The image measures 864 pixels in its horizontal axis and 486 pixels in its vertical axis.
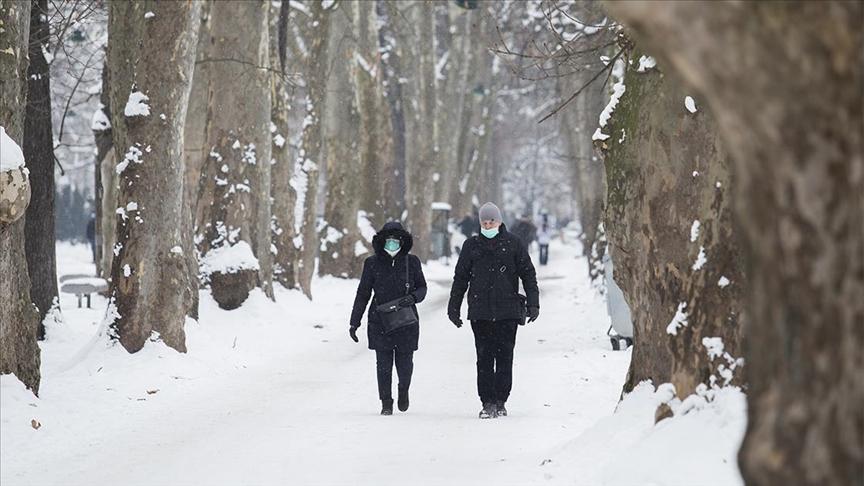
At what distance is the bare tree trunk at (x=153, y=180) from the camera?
40.4ft

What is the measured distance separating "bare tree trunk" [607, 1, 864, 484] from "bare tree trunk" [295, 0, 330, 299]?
19061 millimetres

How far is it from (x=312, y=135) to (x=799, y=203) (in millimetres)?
21638

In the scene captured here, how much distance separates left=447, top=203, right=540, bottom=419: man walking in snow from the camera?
1014 cm

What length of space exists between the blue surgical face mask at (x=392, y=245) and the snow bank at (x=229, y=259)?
7.25 m

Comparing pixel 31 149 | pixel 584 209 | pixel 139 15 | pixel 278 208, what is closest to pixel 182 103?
pixel 139 15

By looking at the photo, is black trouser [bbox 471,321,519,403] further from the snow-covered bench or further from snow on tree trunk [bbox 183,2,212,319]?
the snow-covered bench

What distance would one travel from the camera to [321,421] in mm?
9758

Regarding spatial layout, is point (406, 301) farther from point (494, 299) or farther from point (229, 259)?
point (229, 259)

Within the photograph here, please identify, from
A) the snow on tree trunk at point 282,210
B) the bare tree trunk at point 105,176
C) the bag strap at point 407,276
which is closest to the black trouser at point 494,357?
the bag strap at point 407,276

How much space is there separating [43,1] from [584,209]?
21.2 metres

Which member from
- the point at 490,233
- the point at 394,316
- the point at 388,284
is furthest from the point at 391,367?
the point at 490,233

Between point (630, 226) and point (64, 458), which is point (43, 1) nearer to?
point (64, 458)

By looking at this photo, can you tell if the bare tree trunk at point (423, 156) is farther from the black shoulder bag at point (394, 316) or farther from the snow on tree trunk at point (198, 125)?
the black shoulder bag at point (394, 316)

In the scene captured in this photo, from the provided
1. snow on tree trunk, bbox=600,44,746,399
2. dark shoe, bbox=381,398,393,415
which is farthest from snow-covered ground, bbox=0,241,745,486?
snow on tree trunk, bbox=600,44,746,399
